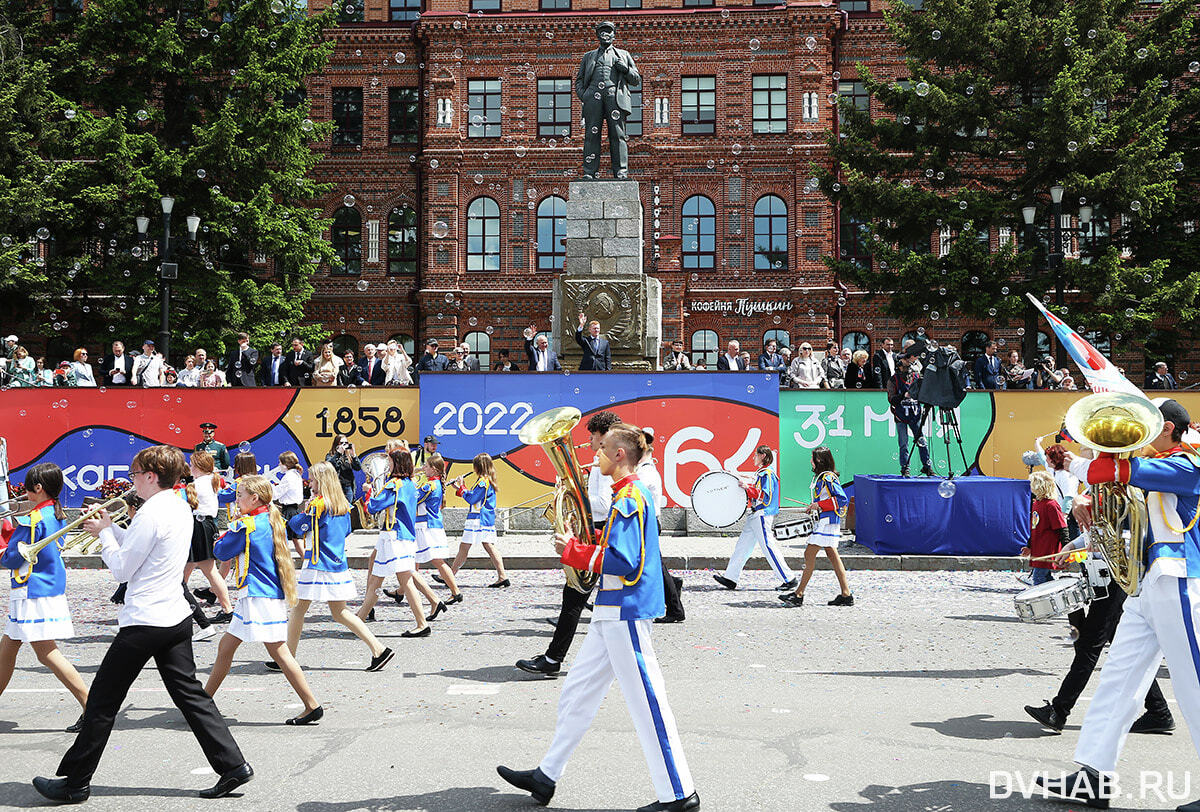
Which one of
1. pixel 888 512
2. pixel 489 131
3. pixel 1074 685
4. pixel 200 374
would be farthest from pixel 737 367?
pixel 489 131

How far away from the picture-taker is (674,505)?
16.7 metres

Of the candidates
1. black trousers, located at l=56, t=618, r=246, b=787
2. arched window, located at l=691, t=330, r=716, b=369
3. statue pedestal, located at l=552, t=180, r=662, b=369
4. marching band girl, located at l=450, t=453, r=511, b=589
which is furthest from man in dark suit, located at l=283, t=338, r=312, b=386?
arched window, located at l=691, t=330, r=716, b=369

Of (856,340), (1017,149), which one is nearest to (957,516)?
(1017,149)

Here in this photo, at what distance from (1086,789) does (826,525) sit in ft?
20.4

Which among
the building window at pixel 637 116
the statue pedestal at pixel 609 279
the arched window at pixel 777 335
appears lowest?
the arched window at pixel 777 335

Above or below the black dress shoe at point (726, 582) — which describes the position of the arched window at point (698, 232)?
above

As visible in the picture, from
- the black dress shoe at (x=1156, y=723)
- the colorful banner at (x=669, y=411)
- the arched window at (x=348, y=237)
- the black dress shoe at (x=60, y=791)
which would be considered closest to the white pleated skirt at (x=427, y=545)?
the colorful banner at (x=669, y=411)

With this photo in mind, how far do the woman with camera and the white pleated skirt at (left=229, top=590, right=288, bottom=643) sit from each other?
30.7 feet

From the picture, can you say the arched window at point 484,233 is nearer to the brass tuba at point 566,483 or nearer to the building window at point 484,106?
the building window at point 484,106

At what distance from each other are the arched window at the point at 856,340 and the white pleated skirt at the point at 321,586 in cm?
3233

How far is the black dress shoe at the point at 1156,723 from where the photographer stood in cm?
624

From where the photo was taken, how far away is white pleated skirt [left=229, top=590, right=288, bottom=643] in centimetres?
644

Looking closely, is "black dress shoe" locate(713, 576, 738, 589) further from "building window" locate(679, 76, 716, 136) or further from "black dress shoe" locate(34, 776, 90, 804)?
"building window" locate(679, 76, 716, 136)

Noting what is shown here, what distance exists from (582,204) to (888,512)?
7406 mm
